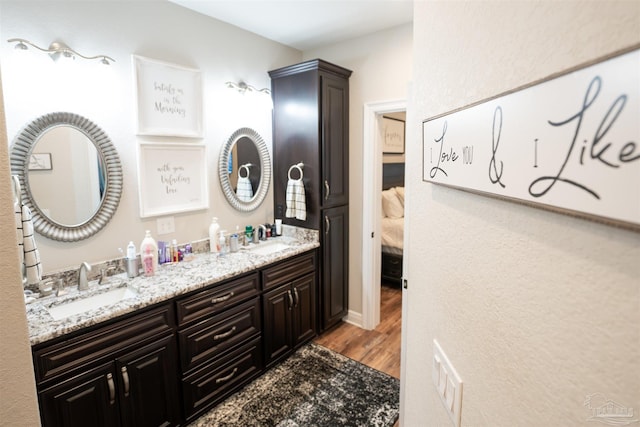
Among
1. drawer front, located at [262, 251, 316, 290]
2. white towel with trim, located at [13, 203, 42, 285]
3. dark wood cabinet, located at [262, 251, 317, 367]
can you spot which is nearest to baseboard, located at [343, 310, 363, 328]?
dark wood cabinet, located at [262, 251, 317, 367]

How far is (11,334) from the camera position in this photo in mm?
737

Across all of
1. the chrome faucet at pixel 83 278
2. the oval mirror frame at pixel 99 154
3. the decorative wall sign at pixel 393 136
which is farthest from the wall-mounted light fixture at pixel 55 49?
the decorative wall sign at pixel 393 136

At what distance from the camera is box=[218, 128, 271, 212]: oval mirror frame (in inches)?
107

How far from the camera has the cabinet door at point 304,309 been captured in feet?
9.07

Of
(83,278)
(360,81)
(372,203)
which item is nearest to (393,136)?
(360,81)

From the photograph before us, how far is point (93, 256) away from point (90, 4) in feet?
4.84

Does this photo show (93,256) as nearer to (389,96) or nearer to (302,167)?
(302,167)

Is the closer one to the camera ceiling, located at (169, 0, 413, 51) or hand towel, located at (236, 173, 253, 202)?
ceiling, located at (169, 0, 413, 51)

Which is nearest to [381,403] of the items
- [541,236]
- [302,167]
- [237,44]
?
[302,167]

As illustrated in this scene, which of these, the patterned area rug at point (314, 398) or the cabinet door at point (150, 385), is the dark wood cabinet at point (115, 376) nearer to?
the cabinet door at point (150, 385)

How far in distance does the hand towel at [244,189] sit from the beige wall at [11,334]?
2154mm

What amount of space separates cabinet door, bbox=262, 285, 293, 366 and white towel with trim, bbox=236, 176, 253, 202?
0.87 metres

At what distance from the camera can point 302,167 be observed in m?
2.96

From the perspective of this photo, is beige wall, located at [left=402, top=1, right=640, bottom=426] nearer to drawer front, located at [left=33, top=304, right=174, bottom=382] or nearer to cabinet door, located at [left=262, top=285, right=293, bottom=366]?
drawer front, located at [left=33, top=304, right=174, bottom=382]
